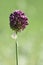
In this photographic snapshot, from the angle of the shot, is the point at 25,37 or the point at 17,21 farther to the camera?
the point at 25,37

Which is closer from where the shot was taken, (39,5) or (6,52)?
(6,52)

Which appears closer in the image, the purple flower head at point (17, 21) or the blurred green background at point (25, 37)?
the purple flower head at point (17, 21)

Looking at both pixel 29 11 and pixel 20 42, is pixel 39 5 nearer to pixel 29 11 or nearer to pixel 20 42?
pixel 29 11

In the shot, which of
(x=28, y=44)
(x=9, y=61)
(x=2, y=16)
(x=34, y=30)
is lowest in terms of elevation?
(x=9, y=61)

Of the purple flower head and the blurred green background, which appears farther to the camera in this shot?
the blurred green background

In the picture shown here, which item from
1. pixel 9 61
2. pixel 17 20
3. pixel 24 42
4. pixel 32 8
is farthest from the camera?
pixel 32 8

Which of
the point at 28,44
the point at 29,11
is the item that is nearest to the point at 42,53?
the point at 28,44

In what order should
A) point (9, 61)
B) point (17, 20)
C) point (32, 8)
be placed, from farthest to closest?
point (32, 8) → point (9, 61) → point (17, 20)

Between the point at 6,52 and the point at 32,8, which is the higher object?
the point at 32,8
